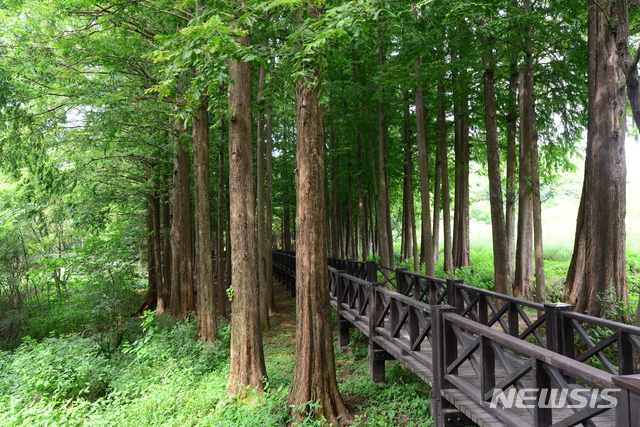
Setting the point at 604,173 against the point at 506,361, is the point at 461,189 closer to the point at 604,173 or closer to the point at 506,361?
the point at 604,173

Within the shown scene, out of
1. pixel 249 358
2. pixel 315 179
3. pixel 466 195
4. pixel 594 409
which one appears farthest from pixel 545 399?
pixel 466 195

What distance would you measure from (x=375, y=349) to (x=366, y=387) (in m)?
0.67

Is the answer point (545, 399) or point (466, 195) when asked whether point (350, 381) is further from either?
point (466, 195)

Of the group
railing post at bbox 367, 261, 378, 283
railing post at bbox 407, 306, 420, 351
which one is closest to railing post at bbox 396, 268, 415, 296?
railing post at bbox 367, 261, 378, 283

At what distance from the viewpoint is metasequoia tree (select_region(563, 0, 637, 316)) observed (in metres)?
7.33

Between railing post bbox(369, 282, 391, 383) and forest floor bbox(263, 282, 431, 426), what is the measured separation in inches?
6.8

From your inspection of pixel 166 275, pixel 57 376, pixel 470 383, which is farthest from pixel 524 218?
pixel 166 275

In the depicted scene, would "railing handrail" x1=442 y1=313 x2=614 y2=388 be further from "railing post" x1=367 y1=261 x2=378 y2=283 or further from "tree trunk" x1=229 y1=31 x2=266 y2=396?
"railing post" x1=367 y1=261 x2=378 y2=283

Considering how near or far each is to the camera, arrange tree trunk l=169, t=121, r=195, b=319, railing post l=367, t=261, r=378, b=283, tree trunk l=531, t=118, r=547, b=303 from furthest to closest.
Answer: tree trunk l=169, t=121, r=195, b=319 < railing post l=367, t=261, r=378, b=283 < tree trunk l=531, t=118, r=547, b=303

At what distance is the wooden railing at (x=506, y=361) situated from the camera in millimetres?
3000

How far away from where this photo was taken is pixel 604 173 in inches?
293

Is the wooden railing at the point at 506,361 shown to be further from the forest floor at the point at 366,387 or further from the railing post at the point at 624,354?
the forest floor at the point at 366,387

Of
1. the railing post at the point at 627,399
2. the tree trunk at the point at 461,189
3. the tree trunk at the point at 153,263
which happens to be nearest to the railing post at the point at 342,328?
the railing post at the point at 627,399

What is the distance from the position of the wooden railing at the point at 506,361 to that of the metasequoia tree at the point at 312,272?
129cm
